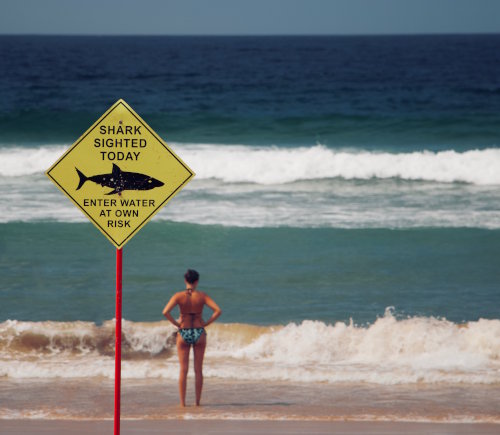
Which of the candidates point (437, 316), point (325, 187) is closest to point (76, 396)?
point (437, 316)

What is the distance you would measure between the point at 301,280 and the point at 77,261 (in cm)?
389

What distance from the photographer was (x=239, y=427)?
7.22m

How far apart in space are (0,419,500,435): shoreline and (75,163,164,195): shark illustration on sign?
7.83ft

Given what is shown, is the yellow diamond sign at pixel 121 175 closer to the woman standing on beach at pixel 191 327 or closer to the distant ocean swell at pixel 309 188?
the woman standing on beach at pixel 191 327

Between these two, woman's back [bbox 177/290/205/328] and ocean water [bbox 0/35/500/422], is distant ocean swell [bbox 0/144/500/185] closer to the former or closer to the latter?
ocean water [bbox 0/35/500/422]

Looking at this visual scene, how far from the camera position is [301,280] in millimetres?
13273

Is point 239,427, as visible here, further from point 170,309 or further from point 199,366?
point 170,309

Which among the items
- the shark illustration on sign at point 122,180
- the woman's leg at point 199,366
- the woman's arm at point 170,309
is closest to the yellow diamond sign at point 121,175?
the shark illustration on sign at point 122,180

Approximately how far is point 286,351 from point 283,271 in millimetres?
3804

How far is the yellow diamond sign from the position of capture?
5.68m

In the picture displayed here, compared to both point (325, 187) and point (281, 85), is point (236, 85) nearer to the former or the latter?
point (281, 85)

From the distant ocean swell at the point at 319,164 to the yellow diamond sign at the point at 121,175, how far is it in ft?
54.9

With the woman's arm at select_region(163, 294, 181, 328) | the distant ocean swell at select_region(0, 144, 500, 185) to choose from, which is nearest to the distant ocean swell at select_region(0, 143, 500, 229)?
the distant ocean swell at select_region(0, 144, 500, 185)

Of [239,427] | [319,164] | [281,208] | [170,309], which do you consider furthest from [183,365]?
[319,164]
